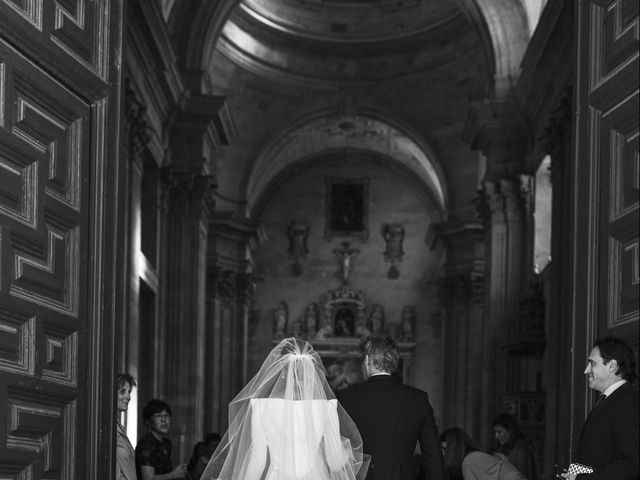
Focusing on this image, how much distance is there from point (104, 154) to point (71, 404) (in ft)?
4.91

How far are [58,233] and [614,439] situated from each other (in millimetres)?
3167

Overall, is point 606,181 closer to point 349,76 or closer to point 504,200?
point 504,200

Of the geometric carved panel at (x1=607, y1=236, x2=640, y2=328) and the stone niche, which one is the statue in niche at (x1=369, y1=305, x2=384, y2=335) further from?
the geometric carved panel at (x1=607, y1=236, x2=640, y2=328)

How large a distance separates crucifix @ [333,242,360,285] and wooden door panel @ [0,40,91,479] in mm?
36101

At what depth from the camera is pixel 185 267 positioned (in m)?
23.7

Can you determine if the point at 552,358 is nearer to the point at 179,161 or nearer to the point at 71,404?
the point at 179,161

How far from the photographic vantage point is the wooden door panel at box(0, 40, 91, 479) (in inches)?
244

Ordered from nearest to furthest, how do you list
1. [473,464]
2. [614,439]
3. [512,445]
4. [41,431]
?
1. [614,439]
2. [41,431]
3. [473,464]
4. [512,445]

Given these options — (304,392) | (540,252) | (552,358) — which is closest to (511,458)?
(304,392)

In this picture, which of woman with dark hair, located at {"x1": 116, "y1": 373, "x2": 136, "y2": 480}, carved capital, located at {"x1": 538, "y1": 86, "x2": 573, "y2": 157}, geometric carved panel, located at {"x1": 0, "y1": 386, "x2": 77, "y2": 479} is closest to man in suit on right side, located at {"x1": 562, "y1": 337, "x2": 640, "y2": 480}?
geometric carved panel, located at {"x1": 0, "y1": 386, "x2": 77, "y2": 479}

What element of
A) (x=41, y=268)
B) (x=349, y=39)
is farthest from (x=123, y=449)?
(x=349, y=39)

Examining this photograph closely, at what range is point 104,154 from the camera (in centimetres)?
719

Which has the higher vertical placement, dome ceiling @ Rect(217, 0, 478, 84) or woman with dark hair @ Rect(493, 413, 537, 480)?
dome ceiling @ Rect(217, 0, 478, 84)

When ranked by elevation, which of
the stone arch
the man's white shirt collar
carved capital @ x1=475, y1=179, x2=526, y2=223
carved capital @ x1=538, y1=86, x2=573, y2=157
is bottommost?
the man's white shirt collar
